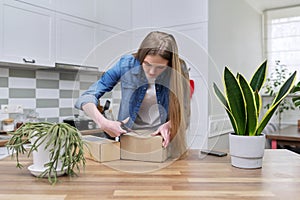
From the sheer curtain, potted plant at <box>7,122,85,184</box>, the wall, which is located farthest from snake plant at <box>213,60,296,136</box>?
the sheer curtain

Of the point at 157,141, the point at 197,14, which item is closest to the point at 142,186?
the point at 157,141

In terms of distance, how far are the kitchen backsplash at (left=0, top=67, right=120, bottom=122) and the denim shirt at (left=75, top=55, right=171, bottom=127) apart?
143 cm

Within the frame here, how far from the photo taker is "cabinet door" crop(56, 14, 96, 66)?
2602 millimetres

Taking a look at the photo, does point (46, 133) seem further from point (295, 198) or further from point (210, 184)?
point (295, 198)

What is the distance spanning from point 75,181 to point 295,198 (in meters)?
0.59

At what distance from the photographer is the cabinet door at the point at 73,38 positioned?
8.54 feet

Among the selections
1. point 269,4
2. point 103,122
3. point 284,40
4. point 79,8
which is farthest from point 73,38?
point 284,40

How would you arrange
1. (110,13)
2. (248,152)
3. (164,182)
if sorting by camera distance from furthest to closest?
(110,13) < (248,152) < (164,182)

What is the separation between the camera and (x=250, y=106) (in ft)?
3.37

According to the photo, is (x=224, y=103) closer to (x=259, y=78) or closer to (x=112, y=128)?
(x=259, y=78)

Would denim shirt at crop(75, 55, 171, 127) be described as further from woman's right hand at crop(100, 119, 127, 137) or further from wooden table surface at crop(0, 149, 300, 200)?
wooden table surface at crop(0, 149, 300, 200)

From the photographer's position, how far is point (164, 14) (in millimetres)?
2229

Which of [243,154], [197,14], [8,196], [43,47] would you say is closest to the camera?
[8,196]

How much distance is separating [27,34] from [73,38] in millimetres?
456
